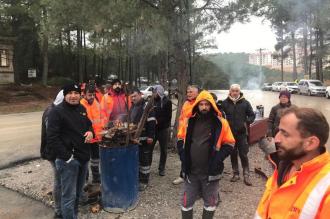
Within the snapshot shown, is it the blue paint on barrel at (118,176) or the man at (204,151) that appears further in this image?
the blue paint on barrel at (118,176)

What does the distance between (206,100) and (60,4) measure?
4421 millimetres

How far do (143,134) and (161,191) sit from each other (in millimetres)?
929

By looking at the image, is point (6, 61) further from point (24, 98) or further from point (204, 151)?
point (204, 151)

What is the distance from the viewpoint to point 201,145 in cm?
400

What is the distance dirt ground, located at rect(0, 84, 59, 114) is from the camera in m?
22.5

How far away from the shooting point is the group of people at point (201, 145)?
1.77m

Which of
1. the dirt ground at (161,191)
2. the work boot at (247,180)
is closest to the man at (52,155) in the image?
the dirt ground at (161,191)

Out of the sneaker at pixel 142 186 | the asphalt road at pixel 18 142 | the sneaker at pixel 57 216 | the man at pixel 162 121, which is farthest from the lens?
the asphalt road at pixel 18 142

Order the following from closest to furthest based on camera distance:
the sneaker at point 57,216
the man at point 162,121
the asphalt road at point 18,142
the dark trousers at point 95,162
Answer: the sneaker at point 57,216
the dark trousers at point 95,162
the man at point 162,121
the asphalt road at point 18,142

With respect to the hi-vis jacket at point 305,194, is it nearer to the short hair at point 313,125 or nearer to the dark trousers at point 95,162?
the short hair at point 313,125

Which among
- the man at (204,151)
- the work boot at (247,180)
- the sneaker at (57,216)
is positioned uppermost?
the man at (204,151)

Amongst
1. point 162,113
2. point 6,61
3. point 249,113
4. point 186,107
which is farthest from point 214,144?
point 6,61

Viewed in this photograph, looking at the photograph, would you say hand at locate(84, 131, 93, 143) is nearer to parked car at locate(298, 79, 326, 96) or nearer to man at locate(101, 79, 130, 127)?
man at locate(101, 79, 130, 127)

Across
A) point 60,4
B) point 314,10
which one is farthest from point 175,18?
point 314,10
